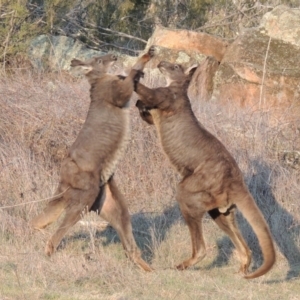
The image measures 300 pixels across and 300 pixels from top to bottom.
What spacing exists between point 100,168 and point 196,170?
0.94 m

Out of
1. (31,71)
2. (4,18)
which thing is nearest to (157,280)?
(31,71)

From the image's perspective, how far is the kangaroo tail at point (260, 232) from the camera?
23.9ft

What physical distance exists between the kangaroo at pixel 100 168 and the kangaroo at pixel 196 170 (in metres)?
0.26

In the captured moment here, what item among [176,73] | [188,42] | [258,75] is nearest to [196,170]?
[176,73]

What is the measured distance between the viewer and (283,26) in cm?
1544

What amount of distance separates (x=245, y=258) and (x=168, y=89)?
1.86 m

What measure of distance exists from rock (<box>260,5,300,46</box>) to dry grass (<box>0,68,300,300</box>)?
2.75 metres

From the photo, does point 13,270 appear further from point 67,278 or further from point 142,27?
point 142,27

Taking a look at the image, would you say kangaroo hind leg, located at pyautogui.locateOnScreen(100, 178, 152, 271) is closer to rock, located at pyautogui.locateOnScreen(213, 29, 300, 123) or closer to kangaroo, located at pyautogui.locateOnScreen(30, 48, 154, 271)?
kangaroo, located at pyautogui.locateOnScreen(30, 48, 154, 271)

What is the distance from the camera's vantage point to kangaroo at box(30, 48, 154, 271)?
799 cm

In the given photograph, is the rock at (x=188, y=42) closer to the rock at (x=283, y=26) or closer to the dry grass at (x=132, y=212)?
the rock at (x=283, y=26)

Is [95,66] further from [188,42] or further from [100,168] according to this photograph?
[188,42]

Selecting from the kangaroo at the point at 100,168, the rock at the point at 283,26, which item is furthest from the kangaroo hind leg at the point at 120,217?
the rock at the point at 283,26

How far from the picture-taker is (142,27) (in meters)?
21.0
